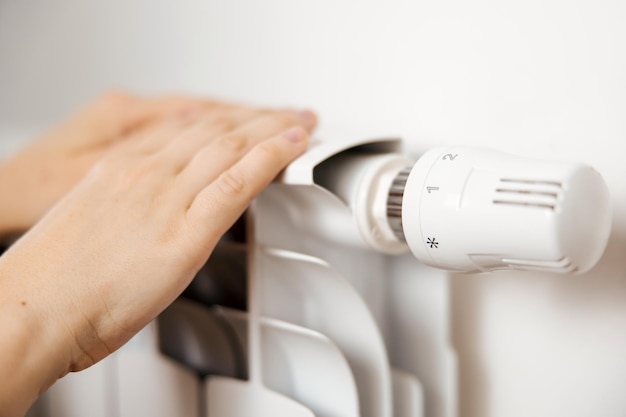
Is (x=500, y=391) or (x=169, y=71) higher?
(x=169, y=71)

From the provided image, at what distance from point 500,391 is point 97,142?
1.39ft

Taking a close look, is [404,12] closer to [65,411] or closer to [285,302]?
[285,302]

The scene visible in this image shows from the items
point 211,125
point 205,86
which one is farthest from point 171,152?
point 205,86

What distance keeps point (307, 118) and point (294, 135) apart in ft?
0.26

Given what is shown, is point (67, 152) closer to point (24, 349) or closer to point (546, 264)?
point (24, 349)

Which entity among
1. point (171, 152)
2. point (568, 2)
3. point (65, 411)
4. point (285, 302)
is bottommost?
point (65, 411)

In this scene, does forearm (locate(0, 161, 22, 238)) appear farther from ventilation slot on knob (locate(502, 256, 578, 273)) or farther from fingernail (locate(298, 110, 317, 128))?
ventilation slot on knob (locate(502, 256, 578, 273))

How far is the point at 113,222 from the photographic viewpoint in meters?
0.45

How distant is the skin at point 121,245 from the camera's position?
412 millimetres

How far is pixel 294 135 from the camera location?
480mm

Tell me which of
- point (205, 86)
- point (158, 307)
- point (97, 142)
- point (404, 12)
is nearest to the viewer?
point (158, 307)

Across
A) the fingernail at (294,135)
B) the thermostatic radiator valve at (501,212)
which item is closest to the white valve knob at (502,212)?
the thermostatic radiator valve at (501,212)

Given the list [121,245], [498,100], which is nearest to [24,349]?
[121,245]

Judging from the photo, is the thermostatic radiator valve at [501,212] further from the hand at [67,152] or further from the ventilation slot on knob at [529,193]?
the hand at [67,152]
